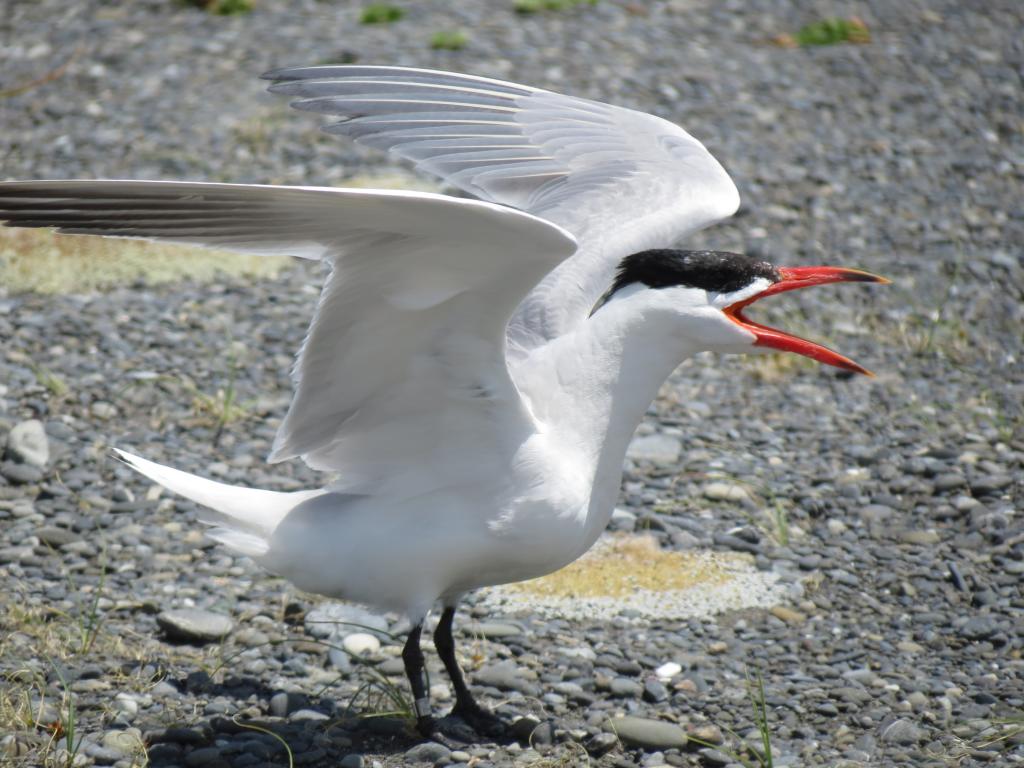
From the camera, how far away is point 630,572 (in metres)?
4.44

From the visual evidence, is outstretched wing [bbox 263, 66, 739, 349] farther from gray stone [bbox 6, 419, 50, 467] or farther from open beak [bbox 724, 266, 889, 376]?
gray stone [bbox 6, 419, 50, 467]

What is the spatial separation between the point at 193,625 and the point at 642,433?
2.20 metres

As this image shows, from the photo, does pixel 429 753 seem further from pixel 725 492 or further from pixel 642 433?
pixel 642 433

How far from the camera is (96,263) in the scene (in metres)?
6.18

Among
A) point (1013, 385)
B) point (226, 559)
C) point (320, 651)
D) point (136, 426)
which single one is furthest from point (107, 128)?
point (1013, 385)

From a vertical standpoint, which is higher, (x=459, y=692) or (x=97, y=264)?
(x=459, y=692)

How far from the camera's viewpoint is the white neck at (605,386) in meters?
3.45

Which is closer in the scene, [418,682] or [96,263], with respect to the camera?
[418,682]

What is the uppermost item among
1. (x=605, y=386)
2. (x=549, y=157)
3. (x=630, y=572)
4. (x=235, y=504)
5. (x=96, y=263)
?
(x=549, y=157)

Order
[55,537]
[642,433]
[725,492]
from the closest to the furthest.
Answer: [55,537] → [725,492] → [642,433]

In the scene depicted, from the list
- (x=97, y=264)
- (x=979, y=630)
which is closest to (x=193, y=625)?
(x=979, y=630)

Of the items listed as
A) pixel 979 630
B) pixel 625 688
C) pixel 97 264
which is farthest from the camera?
pixel 97 264

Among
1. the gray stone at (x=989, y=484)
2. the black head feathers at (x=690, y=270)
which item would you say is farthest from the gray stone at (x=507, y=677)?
the gray stone at (x=989, y=484)

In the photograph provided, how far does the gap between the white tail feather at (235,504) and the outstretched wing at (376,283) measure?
14cm
